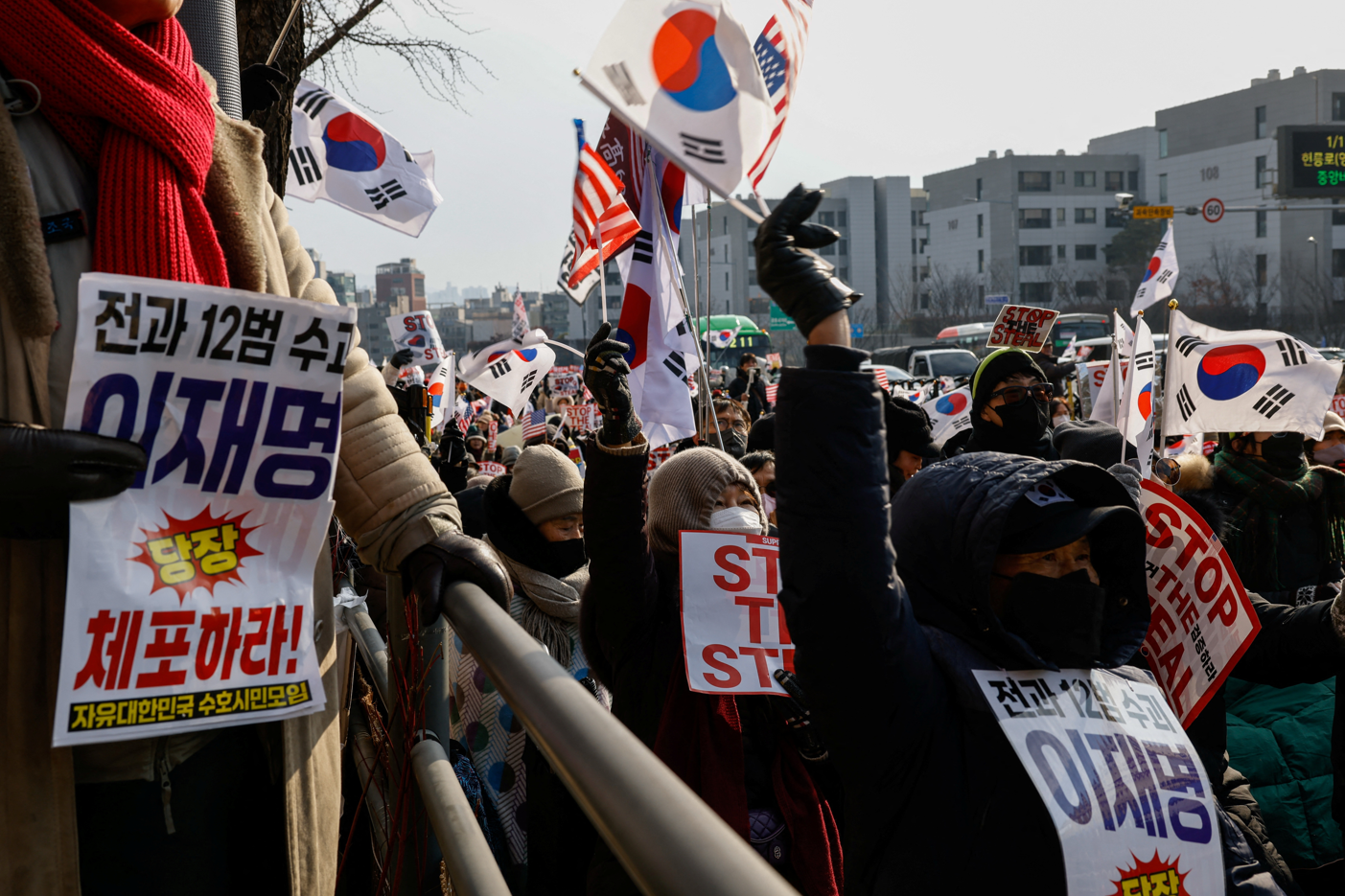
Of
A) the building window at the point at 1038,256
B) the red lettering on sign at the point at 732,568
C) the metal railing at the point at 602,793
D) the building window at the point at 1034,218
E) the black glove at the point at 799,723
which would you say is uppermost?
the building window at the point at 1034,218

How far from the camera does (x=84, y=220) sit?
1713 mm

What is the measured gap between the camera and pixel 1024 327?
1011 cm

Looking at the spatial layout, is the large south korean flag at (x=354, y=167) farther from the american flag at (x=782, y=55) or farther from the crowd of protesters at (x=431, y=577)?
the crowd of protesters at (x=431, y=577)

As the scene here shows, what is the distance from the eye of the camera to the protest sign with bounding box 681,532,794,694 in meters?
2.81

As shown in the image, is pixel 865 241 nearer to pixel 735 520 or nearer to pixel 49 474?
pixel 735 520

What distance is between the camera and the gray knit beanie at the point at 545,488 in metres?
4.17

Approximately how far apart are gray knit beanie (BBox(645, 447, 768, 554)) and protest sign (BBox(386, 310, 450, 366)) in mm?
10448

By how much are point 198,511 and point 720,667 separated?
1.43m

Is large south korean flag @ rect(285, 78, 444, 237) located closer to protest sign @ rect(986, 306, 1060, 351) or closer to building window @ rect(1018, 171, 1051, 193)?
protest sign @ rect(986, 306, 1060, 351)

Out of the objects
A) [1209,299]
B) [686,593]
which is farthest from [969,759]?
[1209,299]

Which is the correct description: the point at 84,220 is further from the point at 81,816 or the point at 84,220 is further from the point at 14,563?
the point at 81,816

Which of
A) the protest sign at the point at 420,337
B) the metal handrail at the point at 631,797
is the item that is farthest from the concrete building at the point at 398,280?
the metal handrail at the point at 631,797

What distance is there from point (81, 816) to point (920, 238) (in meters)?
102

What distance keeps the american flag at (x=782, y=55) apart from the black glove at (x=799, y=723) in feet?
9.09
